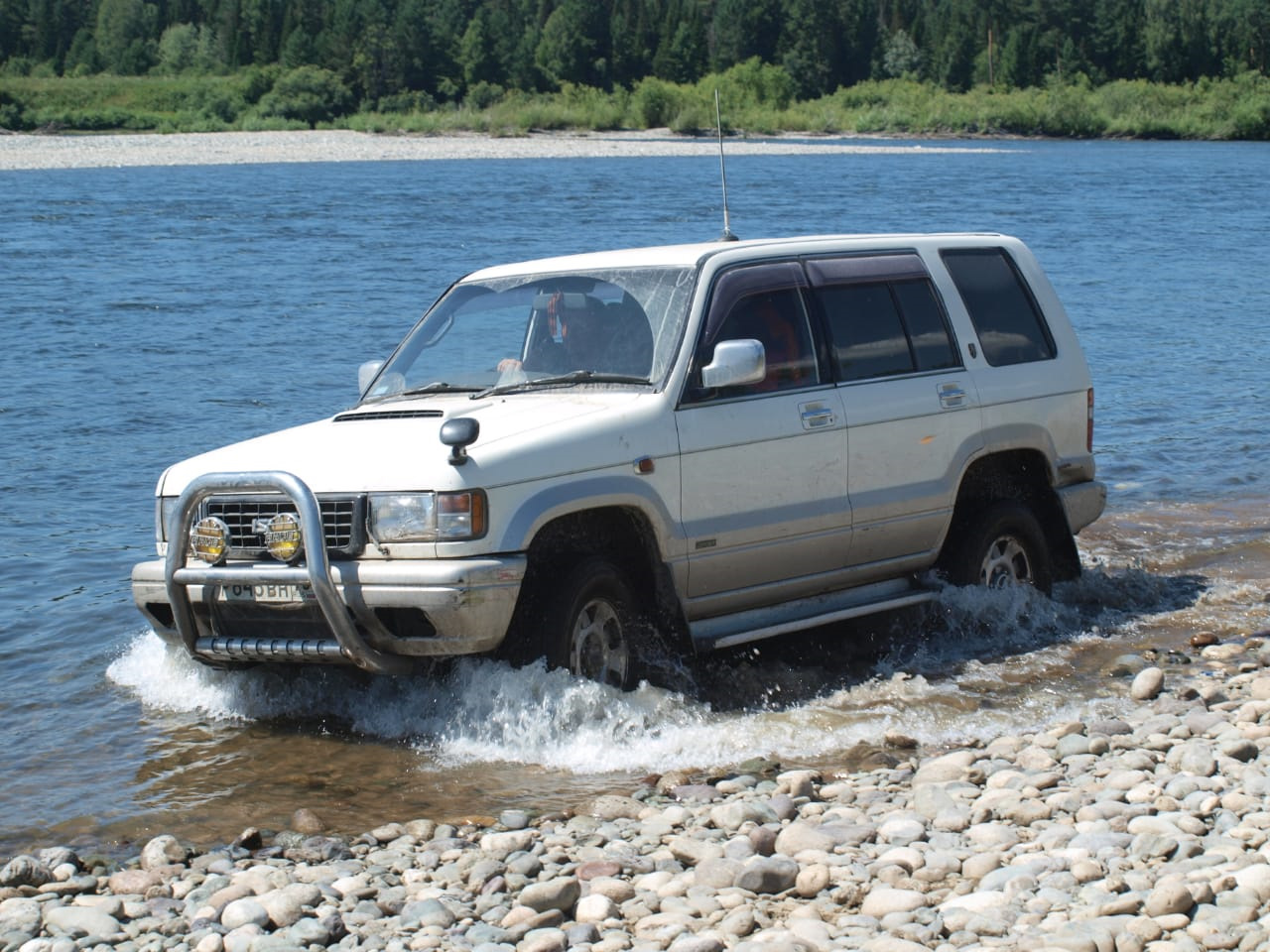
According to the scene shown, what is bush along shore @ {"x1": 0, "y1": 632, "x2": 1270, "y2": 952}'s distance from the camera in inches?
200

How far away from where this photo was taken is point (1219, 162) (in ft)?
210

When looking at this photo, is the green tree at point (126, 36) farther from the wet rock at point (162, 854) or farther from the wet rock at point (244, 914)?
the wet rock at point (244, 914)

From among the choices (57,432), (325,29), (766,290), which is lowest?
(57,432)

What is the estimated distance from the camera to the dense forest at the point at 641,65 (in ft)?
323

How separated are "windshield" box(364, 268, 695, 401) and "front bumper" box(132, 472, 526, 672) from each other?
1227 mm

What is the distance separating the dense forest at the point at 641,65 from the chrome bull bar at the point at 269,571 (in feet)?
290

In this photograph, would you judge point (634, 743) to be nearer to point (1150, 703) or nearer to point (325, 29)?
point (1150, 703)

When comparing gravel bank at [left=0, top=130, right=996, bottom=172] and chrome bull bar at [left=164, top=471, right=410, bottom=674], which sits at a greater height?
gravel bank at [left=0, top=130, right=996, bottom=172]

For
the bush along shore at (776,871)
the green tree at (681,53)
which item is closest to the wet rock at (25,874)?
the bush along shore at (776,871)

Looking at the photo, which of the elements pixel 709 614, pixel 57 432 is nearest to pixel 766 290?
pixel 709 614

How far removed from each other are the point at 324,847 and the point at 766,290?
10.4 feet

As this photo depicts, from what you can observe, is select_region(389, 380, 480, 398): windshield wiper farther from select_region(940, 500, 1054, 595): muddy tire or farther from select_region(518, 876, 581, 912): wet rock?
select_region(518, 876, 581, 912): wet rock

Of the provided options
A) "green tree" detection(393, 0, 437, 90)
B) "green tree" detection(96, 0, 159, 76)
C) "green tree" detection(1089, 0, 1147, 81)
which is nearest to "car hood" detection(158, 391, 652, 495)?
"green tree" detection(393, 0, 437, 90)

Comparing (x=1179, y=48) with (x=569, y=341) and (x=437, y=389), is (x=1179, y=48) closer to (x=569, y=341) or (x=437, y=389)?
(x=569, y=341)
